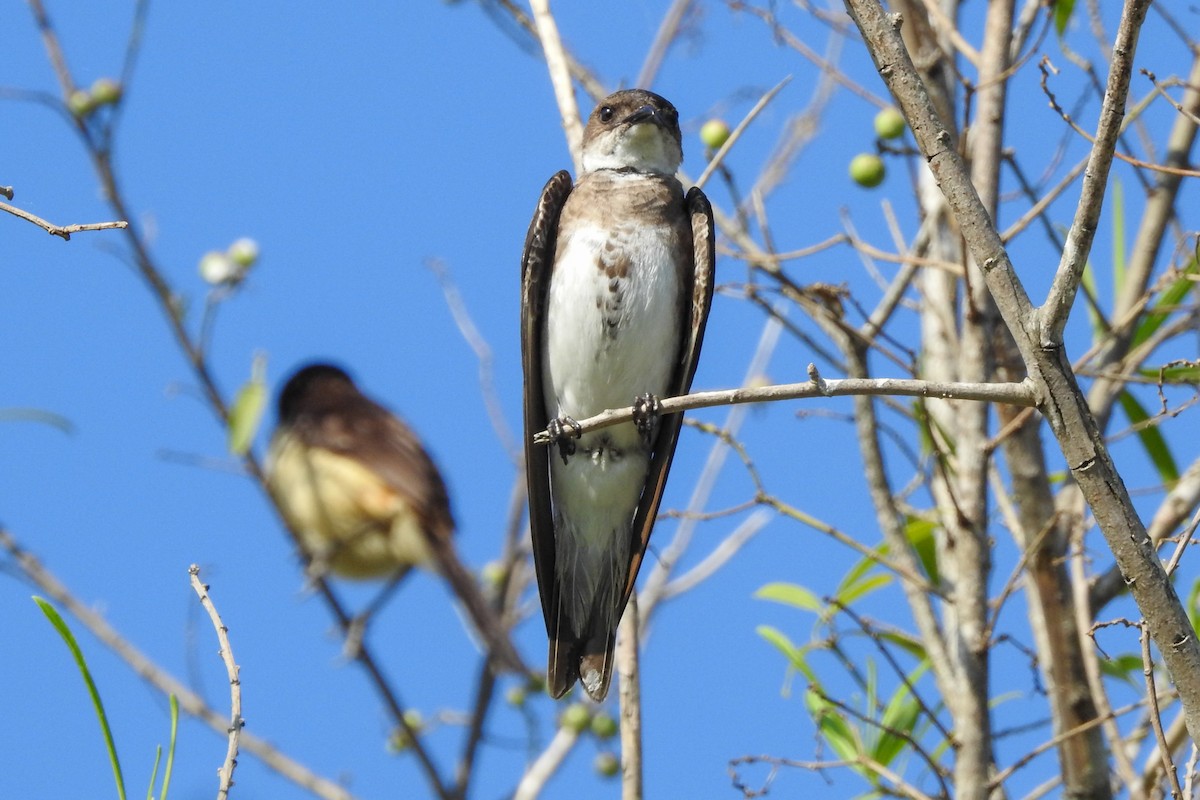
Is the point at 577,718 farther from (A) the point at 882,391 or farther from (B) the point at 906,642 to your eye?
(A) the point at 882,391

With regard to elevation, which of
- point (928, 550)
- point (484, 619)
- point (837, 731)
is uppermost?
point (484, 619)

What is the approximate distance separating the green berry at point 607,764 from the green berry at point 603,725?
0.39 meters

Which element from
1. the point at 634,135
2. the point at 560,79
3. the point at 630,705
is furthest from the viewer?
Result: the point at 634,135

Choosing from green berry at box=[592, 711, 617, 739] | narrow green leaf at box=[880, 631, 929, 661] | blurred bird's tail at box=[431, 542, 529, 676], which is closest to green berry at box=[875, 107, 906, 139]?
narrow green leaf at box=[880, 631, 929, 661]

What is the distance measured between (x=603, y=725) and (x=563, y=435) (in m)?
2.46

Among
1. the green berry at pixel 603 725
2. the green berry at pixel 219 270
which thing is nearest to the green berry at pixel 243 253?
the green berry at pixel 219 270

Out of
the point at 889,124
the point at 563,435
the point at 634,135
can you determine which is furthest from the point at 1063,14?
the point at 563,435

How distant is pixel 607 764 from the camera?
286 inches

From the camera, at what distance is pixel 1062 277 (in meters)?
2.43

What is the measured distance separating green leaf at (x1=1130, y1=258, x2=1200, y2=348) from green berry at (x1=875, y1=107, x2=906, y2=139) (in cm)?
113

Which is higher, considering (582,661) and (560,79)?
(560,79)

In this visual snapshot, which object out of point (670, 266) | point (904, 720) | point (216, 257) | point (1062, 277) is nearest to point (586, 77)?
point (670, 266)

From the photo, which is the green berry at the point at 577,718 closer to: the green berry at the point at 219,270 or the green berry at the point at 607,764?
the green berry at the point at 607,764

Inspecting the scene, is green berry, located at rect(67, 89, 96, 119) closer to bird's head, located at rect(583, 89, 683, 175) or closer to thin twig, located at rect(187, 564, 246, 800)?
bird's head, located at rect(583, 89, 683, 175)
